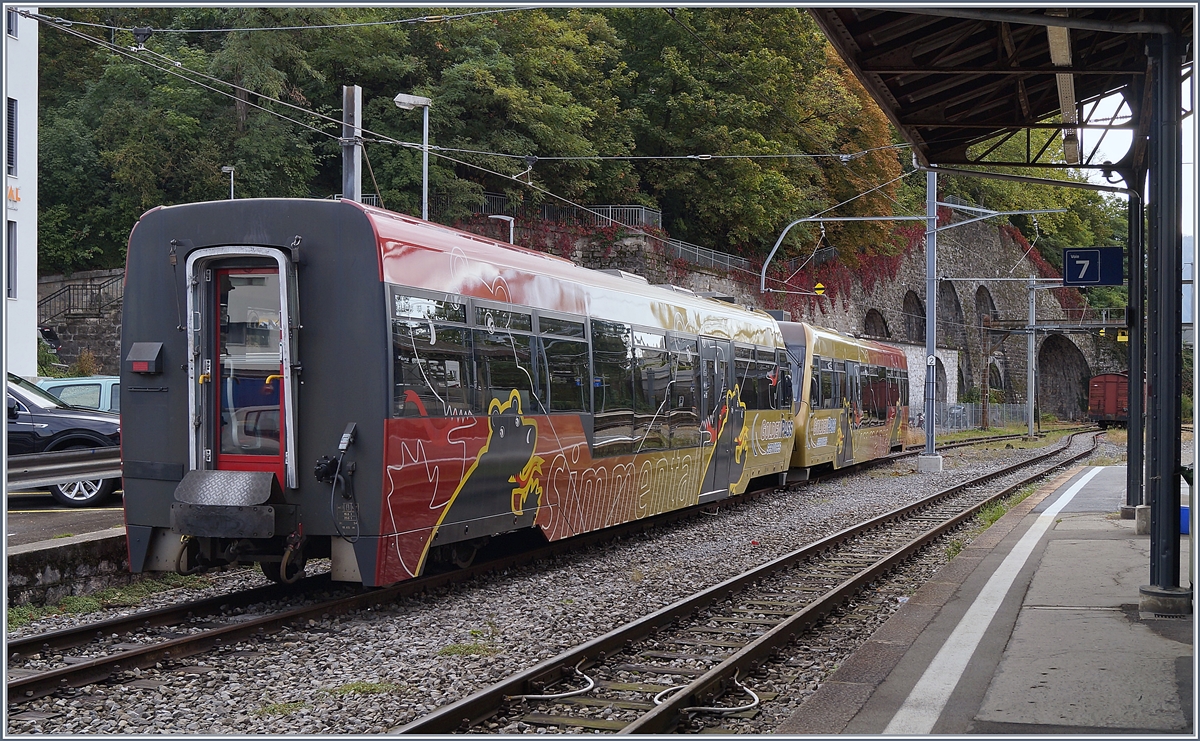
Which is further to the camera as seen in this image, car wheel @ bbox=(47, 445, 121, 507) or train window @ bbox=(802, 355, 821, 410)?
train window @ bbox=(802, 355, 821, 410)

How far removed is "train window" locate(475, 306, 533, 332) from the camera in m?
10.2

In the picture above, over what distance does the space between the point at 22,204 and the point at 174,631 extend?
81.3 ft

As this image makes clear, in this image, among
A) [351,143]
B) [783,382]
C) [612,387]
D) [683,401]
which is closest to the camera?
[612,387]

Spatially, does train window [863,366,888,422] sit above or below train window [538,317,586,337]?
below

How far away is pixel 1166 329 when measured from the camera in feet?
28.5

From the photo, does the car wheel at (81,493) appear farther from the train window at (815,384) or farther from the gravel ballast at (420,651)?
the train window at (815,384)

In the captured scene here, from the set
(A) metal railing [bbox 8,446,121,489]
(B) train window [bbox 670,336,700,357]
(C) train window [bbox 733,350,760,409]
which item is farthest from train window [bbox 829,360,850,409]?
(A) metal railing [bbox 8,446,121,489]

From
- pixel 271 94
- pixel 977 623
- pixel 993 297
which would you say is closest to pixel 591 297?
pixel 977 623

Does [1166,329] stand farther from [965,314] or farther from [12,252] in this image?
[965,314]

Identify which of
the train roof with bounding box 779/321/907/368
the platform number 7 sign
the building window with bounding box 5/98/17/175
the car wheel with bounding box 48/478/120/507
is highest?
the building window with bounding box 5/98/17/175

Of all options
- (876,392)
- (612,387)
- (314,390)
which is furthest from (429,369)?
(876,392)

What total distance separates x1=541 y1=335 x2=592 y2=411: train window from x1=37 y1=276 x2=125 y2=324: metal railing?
29943 millimetres

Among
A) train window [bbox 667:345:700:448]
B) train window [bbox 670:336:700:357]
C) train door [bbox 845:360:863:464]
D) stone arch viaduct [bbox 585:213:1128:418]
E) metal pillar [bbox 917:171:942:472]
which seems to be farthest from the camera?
stone arch viaduct [bbox 585:213:1128:418]

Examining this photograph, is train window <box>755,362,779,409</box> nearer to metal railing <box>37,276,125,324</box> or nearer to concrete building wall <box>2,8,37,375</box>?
concrete building wall <box>2,8,37,375</box>
